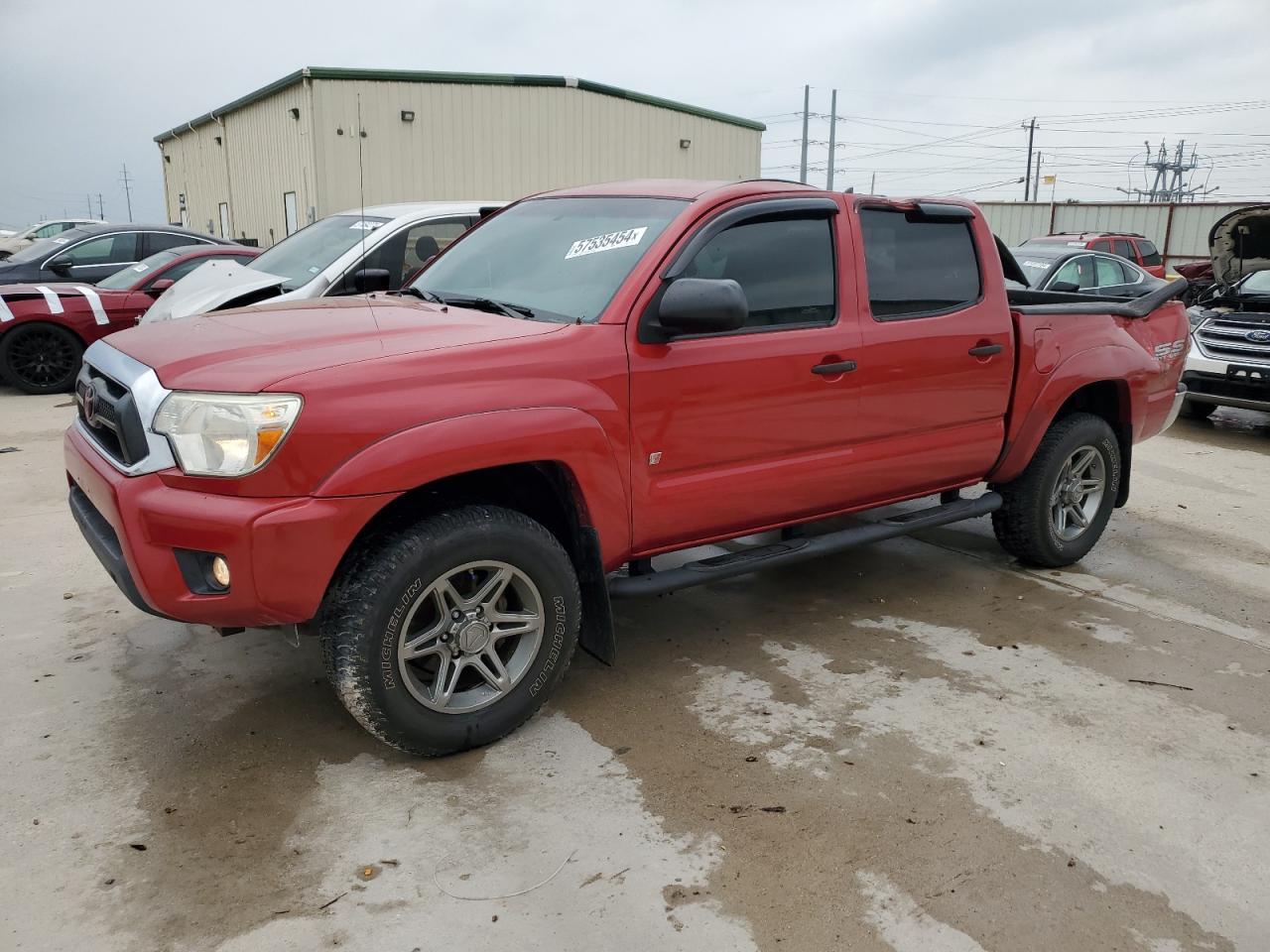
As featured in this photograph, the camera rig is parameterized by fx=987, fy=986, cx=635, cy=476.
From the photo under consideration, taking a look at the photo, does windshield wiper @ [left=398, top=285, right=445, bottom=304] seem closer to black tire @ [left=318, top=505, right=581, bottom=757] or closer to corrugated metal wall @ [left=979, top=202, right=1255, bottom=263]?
black tire @ [left=318, top=505, right=581, bottom=757]

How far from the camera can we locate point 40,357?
9859 millimetres

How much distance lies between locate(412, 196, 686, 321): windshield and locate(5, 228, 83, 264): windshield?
9760mm

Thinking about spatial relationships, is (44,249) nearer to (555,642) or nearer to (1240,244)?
(555,642)

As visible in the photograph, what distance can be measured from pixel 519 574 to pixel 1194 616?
328cm

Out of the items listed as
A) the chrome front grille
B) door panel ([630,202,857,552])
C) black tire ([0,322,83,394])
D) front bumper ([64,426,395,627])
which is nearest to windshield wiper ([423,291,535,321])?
door panel ([630,202,857,552])

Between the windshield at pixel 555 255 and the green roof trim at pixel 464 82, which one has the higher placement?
the green roof trim at pixel 464 82

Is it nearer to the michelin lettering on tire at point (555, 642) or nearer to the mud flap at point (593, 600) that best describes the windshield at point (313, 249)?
the mud flap at point (593, 600)

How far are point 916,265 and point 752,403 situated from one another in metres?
1.21

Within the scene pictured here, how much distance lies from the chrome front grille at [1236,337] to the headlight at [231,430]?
9222 millimetres

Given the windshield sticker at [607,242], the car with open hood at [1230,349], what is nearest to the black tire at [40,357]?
the windshield sticker at [607,242]

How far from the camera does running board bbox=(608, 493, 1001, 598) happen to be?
3506mm

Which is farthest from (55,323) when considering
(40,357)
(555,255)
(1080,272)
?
(1080,272)

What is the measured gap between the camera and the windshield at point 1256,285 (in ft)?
33.1

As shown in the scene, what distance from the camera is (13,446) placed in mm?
7527
